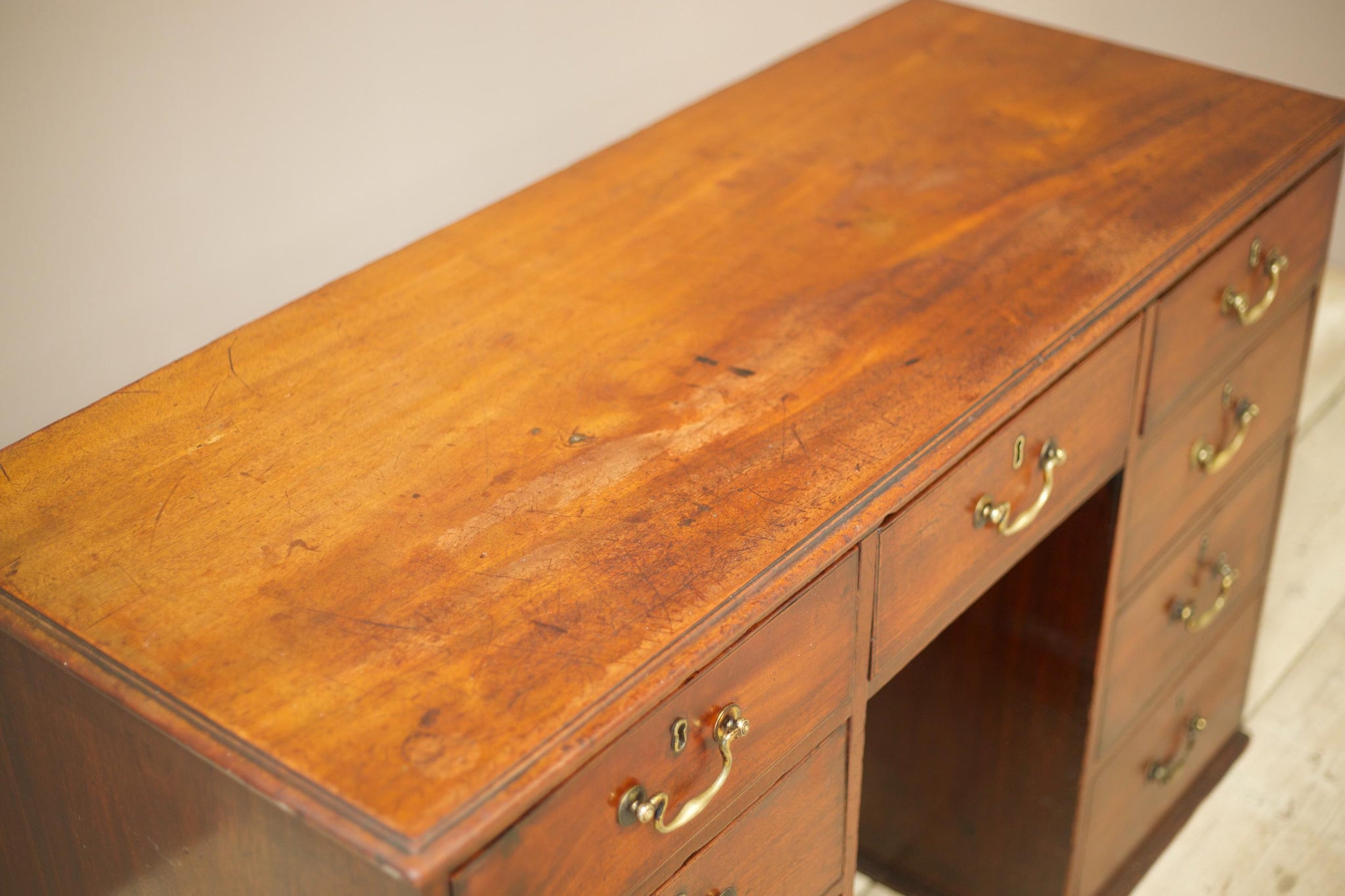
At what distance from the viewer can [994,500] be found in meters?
1.17

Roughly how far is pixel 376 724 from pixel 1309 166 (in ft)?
3.60

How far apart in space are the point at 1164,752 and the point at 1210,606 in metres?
0.19

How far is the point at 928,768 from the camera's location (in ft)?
5.57

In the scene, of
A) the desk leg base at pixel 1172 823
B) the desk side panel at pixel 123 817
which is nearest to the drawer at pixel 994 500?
the desk side panel at pixel 123 817

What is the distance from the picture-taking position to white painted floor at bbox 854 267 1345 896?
181 cm

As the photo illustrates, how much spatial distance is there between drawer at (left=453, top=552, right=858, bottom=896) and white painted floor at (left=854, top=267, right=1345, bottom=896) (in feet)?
2.95

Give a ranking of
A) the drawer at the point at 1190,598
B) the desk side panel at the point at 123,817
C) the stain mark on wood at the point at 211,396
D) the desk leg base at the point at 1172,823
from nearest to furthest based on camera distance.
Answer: the desk side panel at the point at 123,817 < the stain mark on wood at the point at 211,396 < the drawer at the point at 1190,598 < the desk leg base at the point at 1172,823

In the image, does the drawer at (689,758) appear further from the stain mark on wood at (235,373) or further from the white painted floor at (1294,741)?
the white painted floor at (1294,741)

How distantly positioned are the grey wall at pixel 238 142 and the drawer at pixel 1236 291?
699 millimetres

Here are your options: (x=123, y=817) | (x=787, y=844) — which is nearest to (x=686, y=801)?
(x=787, y=844)

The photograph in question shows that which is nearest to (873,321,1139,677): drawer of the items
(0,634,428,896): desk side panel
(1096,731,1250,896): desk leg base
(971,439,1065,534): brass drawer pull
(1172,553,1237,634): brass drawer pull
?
(971,439,1065,534): brass drawer pull

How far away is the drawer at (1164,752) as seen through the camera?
165 cm

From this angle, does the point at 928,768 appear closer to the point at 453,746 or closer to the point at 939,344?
the point at 939,344

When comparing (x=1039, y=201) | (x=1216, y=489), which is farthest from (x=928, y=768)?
(x=1039, y=201)
